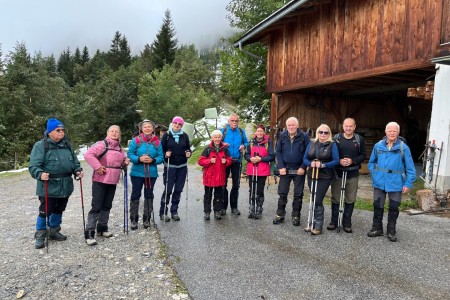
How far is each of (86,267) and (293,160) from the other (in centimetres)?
371

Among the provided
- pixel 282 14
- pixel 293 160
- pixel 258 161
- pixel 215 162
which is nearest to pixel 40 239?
pixel 215 162

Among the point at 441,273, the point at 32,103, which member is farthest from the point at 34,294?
the point at 32,103

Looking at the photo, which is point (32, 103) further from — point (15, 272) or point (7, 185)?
point (15, 272)

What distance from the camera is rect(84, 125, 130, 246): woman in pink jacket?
534cm

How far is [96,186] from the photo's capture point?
543 centimetres

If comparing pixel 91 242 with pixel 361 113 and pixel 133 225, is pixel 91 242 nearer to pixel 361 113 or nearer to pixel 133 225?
pixel 133 225

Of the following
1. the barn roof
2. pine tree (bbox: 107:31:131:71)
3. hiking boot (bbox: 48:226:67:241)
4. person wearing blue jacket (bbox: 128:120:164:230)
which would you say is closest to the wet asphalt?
person wearing blue jacket (bbox: 128:120:164:230)

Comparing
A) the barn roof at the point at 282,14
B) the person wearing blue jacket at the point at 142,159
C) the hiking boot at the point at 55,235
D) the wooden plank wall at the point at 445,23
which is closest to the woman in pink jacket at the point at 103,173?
the person wearing blue jacket at the point at 142,159

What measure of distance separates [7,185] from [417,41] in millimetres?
14269

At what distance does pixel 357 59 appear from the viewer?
9281mm

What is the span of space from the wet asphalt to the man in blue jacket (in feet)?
1.84

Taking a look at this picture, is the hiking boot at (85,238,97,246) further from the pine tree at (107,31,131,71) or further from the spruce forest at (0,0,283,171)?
the pine tree at (107,31,131,71)

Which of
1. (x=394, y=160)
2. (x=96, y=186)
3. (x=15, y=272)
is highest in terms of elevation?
(x=394, y=160)

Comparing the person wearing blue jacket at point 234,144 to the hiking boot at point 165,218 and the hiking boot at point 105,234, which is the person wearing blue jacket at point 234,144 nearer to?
the hiking boot at point 165,218
